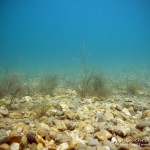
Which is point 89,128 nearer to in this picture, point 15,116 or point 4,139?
point 4,139

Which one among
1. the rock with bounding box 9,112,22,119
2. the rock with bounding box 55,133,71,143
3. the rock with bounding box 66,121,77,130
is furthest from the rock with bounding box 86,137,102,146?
the rock with bounding box 9,112,22,119

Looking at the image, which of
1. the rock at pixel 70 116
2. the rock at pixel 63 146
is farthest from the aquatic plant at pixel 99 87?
the rock at pixel 63 146

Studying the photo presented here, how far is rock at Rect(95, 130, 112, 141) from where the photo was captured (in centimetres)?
288

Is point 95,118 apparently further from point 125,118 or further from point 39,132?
point 39,132

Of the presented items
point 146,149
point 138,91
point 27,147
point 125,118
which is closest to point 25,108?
point 27,147

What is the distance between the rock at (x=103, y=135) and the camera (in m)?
2.88

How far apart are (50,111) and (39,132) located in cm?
136

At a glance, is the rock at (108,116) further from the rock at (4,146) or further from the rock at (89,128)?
the rock at (4,146)

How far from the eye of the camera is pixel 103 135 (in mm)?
2934

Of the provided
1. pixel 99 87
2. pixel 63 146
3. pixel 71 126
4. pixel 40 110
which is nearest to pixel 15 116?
pixel 40 110

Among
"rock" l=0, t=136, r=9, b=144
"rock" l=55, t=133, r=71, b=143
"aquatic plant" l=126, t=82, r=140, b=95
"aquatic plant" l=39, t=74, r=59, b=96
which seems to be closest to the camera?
"rock" l=0, t=136, r=9, b=144

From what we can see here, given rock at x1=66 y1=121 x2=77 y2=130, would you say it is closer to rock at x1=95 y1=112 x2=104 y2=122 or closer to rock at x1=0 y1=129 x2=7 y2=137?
rock at x1=95 y1=112 x2=104 y2=122

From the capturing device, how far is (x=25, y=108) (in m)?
4.55

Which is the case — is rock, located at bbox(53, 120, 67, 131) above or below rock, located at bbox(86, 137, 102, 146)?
above
